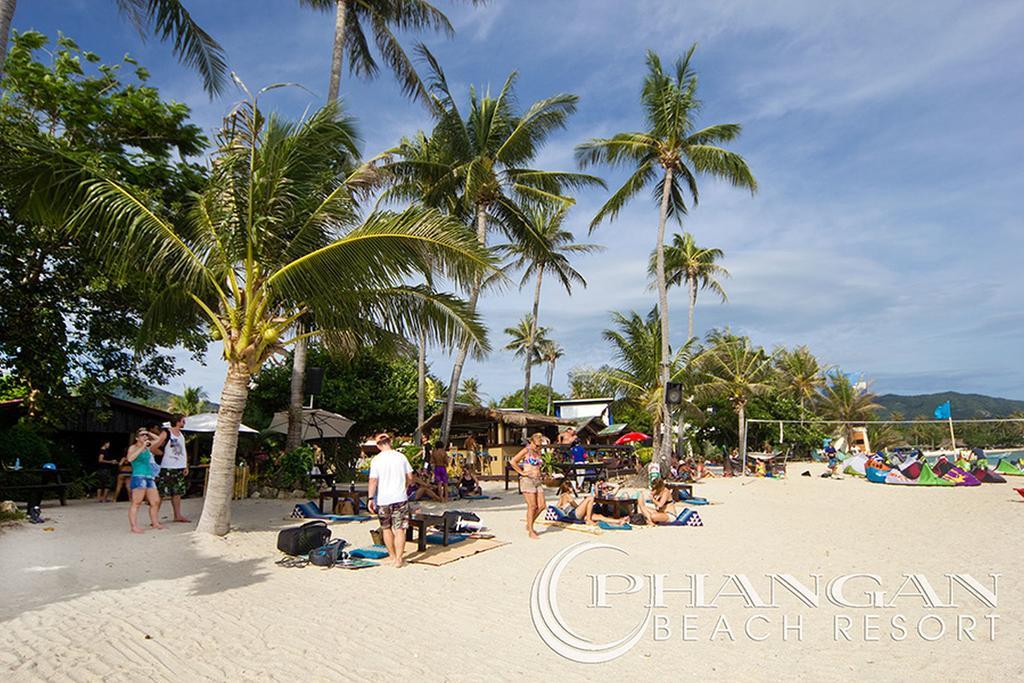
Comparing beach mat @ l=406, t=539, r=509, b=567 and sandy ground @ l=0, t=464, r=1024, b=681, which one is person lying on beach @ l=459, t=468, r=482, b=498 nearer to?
sandy ground @ l=0, t=464, r=1024, b=681

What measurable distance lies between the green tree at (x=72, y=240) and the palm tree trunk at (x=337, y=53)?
3980 millimetres

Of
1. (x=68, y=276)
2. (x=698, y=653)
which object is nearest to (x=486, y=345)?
(x=698, y=653)

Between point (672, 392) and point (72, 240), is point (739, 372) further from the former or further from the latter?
point (72, 240)

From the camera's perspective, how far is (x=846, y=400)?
45.5 metres

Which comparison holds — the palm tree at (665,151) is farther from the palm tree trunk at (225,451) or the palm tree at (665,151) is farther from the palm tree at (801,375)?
the palm tree at (801,375)

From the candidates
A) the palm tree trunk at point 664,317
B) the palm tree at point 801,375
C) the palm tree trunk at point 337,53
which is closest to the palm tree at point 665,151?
the palm tree trunk at point 664,317

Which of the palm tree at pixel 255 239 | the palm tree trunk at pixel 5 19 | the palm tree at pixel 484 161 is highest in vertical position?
the palm tree at pixel 484 161

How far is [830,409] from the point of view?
156ft

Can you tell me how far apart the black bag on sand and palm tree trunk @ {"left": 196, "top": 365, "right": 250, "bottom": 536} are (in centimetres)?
172

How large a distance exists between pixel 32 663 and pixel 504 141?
1739 cm

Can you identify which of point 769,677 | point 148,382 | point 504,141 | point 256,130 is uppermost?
point 504,141

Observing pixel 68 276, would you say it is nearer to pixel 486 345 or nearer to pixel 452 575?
pixel 486 345

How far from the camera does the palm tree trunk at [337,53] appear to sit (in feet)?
52.2

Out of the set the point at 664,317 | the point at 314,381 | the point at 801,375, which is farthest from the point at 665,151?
the point at 801,375
